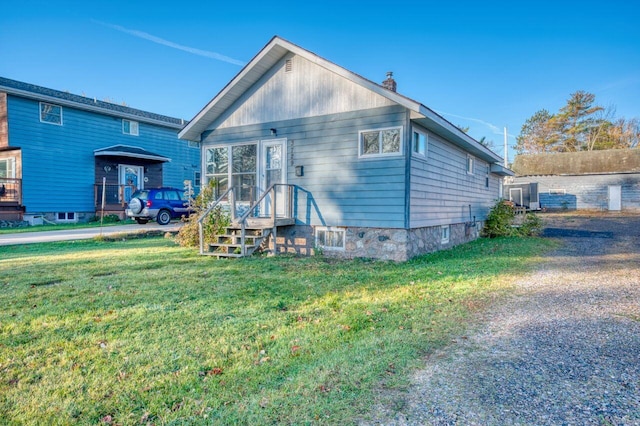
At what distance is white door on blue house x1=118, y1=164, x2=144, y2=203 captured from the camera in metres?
20.3

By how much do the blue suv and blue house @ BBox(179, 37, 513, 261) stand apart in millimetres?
6339

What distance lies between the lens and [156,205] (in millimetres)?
16266

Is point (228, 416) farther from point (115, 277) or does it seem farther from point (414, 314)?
point (115, 277)

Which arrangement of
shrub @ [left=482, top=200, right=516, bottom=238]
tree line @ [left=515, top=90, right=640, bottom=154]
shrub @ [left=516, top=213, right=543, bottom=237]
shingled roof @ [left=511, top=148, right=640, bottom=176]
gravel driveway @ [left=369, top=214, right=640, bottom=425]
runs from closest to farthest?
gravel driveway @ [left=369, top=214, right=640, bottom=425], shrub @ [left=516, top=213, right=543, bottom=237], shrub @ [left=482, top=200, right=516, bottom=238], shingled roof @ [left=511, top=148, right=640, bottom=176], tree line @ [left=515, top=90, right=640, bottom=154]

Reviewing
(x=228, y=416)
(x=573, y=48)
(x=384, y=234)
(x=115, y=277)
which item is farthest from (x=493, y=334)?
(x=573, y=48)

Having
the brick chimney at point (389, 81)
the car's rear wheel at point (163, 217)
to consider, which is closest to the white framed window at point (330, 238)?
the brick chimney at point (389, 81)

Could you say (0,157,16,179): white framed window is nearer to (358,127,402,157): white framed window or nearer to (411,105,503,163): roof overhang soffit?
(358,127,402,157): white framed window

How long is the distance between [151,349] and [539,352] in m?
3.60

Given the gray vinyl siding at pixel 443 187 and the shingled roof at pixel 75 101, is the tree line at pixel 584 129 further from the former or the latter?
the shingled roof at pixel 75 101

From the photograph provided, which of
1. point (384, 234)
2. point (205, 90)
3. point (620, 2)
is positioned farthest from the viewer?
point (205, 90)

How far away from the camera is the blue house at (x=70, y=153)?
16.4m

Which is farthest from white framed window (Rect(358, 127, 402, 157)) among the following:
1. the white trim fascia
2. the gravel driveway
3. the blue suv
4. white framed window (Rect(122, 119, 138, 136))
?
white framed window (Rect(122, 119, 138, 136))

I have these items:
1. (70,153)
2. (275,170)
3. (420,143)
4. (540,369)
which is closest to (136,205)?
(70,153)

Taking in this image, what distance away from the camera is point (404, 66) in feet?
72.9
